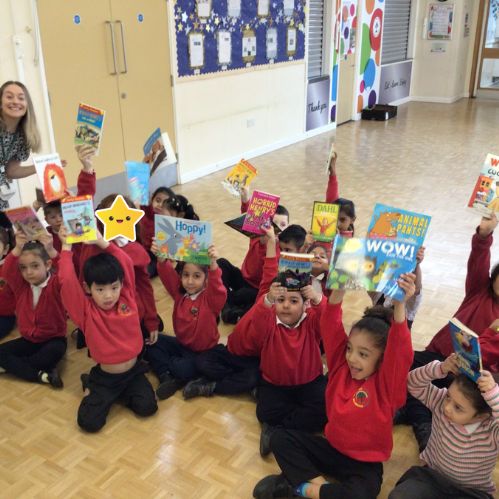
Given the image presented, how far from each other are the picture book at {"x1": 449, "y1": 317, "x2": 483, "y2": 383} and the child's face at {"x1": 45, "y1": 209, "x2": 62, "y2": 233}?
2203 mm

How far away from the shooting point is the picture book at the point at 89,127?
267 centimetres

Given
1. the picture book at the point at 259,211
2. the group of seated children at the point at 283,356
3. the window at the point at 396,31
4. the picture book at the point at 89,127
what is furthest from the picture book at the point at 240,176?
the window at the point at 396,31

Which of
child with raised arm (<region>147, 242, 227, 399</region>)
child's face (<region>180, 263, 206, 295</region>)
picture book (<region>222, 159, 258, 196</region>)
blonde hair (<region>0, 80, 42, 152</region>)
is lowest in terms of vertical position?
child with raised arm (<region>147, 242, 227, 399</region>)

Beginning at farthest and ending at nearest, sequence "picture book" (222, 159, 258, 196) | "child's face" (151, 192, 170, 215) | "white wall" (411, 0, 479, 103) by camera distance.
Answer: "white wall" (411, 0, 479, 103), "child's face" (151, 192, 170, 215), "picture book" (222, 159, 258, 196)

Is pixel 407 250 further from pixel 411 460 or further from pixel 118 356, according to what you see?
pixel 118 356

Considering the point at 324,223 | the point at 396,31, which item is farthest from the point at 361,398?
the point at 396,31

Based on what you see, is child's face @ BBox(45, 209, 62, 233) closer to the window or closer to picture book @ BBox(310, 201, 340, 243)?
picture book @ BBox(310, 201, 340, 243)

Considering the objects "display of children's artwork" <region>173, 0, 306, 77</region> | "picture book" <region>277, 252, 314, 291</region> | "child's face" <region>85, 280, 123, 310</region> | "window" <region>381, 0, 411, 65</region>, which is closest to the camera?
"picture book" <region>277, 252, 314, 291</region>

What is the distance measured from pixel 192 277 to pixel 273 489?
1029 mm

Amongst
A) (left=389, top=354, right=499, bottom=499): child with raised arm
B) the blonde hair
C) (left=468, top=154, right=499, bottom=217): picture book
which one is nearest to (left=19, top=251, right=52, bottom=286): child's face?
the blonde hair

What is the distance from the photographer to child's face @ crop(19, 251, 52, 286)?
2613 mm

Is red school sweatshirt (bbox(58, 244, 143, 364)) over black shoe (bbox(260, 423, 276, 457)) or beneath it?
over

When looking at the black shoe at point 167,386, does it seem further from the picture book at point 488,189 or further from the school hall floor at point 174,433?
the picture book at point 488,189

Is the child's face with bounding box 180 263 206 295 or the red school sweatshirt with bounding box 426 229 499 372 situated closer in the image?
the red school sweatshirt with bounding box 426 229 499 372
